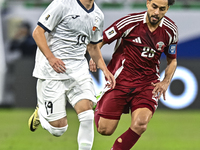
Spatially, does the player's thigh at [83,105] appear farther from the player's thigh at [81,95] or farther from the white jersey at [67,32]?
the white jersey at [67,32]

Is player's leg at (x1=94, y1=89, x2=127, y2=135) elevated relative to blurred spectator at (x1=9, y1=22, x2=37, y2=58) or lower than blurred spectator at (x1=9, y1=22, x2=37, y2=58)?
elevated

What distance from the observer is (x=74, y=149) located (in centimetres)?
709

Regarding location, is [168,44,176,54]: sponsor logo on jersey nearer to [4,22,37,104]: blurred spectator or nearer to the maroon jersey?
the maroon jersey

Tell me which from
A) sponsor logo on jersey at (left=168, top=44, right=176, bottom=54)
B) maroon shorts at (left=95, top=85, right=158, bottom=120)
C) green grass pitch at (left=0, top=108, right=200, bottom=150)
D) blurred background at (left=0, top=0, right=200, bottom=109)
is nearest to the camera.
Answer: maroon shorts at (left=95, top=85, right=158, bottom=120)

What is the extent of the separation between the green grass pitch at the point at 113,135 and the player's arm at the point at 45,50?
Answer: 2.08m

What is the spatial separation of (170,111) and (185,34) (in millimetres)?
2358

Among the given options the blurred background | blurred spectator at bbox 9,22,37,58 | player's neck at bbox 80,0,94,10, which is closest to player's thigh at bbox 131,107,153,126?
player's neck at bbox 80,0,94,10

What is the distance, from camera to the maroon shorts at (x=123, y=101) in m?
6.01

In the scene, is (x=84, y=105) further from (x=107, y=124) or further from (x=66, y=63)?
(x=107, y=124)

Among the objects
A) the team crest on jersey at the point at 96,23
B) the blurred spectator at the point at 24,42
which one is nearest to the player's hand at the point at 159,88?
the team crest on jersey at the point at 96,23

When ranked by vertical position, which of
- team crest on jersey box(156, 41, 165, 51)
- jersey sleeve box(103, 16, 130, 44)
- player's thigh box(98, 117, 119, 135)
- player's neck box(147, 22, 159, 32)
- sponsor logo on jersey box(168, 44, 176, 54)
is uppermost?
player's neck box(147, 22, 159, 32)

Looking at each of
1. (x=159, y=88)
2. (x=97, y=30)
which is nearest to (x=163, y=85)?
(x=159, y=88)

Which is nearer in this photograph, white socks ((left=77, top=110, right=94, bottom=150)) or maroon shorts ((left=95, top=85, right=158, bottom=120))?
white socks ((left=77, top=110, right=94, bottom=150))

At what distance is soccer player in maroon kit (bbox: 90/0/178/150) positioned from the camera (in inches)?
232
